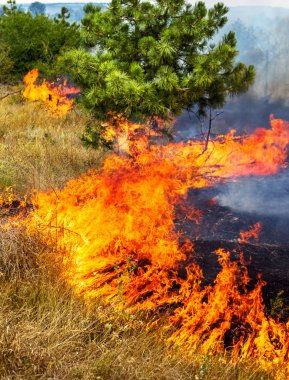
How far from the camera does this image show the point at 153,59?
217 inches

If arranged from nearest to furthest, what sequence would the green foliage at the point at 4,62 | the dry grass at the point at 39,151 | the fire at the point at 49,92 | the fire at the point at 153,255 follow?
1. the fire at the point at 153,255
2. the dry grass at the point at 39,151
3. the fire at the point at 49,92
4. the green foliage at the point at 4,62

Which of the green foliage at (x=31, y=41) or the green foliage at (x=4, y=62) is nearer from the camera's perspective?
the green foliage at (x=4, y=62)

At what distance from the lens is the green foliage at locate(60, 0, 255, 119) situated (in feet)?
17.9

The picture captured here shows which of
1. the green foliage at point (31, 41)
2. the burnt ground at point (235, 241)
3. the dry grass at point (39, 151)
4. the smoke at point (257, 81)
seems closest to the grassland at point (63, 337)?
the burnt ground at point (235, 241)

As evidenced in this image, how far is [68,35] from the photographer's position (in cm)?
1226

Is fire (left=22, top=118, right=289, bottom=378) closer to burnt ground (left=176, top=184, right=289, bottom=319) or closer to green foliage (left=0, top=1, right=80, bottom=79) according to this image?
burnt ground (left=176, top=184, right=289, bottom=319)

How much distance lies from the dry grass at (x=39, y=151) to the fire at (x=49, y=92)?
0.78 meters

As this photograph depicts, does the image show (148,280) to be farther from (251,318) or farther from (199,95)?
(199,95)

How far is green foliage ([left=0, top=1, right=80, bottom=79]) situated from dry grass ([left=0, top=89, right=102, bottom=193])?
8.02 feet

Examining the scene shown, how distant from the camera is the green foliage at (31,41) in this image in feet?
38.8

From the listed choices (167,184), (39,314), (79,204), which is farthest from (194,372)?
(167,184)

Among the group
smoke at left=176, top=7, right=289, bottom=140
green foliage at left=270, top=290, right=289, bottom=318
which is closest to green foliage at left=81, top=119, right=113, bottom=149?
smoke at left=176, top=7, right=289, bottom=140

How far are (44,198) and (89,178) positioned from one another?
115 cm

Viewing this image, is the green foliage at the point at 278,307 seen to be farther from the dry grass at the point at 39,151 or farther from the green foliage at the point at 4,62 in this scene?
the green foliage at the point at 4,62
